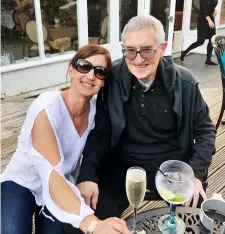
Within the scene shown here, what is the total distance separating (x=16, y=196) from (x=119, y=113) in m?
0.77

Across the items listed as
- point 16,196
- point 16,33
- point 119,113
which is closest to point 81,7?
point 16,33

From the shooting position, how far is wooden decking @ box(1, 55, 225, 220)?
8.98 feet

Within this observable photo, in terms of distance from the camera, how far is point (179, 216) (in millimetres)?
1471

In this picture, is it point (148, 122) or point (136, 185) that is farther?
point (148, 122)

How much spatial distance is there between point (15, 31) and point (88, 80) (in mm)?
3885

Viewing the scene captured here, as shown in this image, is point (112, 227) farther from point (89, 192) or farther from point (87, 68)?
point (87, 68)

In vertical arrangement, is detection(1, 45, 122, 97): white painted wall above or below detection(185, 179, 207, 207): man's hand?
below

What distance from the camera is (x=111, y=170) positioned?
78.9 inches

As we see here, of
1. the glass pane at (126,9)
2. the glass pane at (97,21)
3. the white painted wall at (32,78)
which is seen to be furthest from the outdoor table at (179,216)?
the glass pane at (126,9)

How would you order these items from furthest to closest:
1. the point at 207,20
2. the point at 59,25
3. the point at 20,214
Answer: the point at 207,20
the point at 59,25
the point at 20,214

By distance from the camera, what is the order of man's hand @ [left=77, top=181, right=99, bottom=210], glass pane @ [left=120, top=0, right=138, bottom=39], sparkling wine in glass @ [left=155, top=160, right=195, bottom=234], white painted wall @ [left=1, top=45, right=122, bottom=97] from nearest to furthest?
sparkling wine in glass @ [left=155, top=160, right=195, bottom=234], man's hand @ [left=77, top=181, right=99, bottom=210], white painted wall @ [left=1, top=45, right=122, bottom=97], glass pane @ [left=120, top=0, right=138, bottom=39]

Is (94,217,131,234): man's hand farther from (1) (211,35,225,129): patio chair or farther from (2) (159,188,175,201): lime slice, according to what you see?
(1) (211,35,225,129): patio chair

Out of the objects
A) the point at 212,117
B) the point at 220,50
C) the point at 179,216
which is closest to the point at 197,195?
the point at 179,216

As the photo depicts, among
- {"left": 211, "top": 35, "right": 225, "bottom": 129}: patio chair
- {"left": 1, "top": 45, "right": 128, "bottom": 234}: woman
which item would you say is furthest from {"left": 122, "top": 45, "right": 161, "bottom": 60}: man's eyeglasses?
{"left": 211, "top": 35, "right": 225, "bottom": 129}: patio chair
